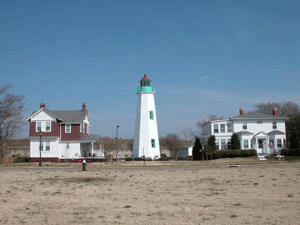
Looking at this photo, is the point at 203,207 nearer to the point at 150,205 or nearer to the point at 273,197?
the point at 150,205

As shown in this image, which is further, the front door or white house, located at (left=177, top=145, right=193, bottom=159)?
white house, located at (left=177, top=145, right=193, bottom=159)

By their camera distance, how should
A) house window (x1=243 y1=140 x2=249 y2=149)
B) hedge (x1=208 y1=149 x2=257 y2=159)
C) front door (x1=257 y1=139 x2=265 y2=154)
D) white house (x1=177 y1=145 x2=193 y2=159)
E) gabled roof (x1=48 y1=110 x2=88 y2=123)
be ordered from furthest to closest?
white house (x1=177 y1=145 x2=193 y2=159), house window (x1=243 y1=140 x2=249 y2=149), front door (x1=257 y1=139 x2=265 y2=154), gabled roof (x1=48 y1=110 x2=88 y2=123), hedge (x1=208 y1=149 x2=257 y2=159)

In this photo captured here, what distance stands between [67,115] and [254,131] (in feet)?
90.7

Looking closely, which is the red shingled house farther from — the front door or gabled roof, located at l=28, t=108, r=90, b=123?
the front door

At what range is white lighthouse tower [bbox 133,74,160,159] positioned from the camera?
45562mm

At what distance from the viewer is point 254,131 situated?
1925 inches

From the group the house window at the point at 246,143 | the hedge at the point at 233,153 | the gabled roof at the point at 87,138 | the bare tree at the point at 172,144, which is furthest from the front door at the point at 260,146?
the gabled roof at the point at 87,138

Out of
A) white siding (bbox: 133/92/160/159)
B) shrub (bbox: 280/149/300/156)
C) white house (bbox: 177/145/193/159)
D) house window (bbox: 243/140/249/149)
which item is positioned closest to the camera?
shrub (bbox: 280/149/300/156)

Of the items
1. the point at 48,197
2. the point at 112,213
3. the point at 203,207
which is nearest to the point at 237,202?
the point at 203,207

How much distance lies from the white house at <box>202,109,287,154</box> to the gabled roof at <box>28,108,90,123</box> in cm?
1945

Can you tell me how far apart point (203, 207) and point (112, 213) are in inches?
106

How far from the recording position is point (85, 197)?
1219cm

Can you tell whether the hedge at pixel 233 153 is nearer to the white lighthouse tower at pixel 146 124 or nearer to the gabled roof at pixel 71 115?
the white lighthouse tower at pixel 146 124

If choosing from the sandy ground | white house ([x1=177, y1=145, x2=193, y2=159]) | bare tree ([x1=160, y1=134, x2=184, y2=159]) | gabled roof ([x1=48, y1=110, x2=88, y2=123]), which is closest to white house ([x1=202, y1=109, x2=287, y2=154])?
white house ([x1=177, y1=145, x2=193, y2=159])
